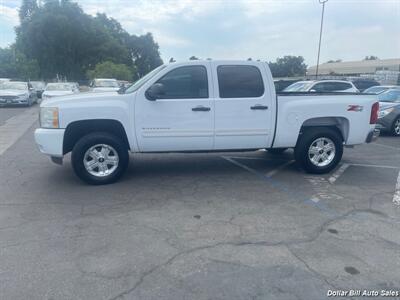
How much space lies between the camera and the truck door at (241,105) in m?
5.62

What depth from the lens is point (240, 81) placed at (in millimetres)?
5703

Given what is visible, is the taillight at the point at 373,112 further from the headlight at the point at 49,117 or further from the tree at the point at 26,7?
the tree at the point at 26,7

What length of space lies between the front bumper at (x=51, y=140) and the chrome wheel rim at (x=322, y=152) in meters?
4.34

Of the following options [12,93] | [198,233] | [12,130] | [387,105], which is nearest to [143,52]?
[12,93]

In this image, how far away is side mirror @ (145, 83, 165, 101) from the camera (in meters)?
5.21

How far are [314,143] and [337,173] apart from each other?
0.81m

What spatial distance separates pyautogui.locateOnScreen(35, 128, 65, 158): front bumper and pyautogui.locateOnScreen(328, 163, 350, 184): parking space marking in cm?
459

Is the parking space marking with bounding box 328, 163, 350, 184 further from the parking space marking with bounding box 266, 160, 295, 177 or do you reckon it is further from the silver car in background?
the silver car in background

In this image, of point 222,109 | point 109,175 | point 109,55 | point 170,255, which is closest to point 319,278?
point 170,255

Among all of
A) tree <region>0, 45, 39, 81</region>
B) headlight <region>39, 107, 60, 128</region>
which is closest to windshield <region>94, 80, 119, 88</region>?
headlight <region>39, 107, 60, 128</region>

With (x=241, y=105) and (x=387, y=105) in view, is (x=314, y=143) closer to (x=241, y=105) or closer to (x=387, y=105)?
(x=241, y=105)

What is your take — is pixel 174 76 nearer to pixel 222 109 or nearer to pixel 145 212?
pixel 222 109

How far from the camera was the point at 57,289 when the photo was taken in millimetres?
2863

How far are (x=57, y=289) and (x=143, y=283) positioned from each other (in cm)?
72
